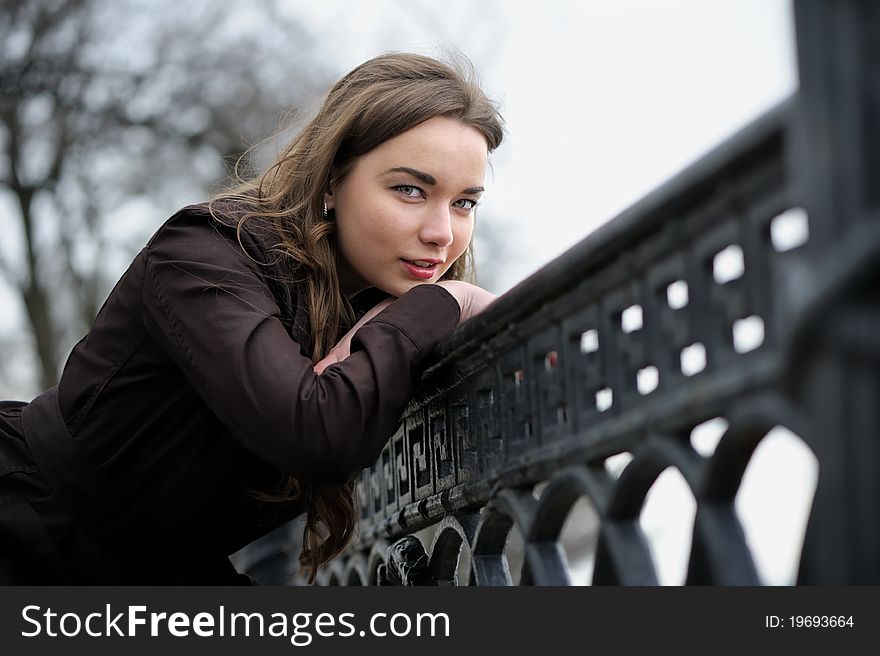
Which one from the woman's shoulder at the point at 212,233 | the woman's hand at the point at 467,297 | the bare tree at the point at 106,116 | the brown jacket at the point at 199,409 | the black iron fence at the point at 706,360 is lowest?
the black iron fence at the point at 706,360

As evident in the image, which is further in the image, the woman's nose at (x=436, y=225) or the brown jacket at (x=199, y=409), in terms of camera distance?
the woman's nose at (x=436, y=225)

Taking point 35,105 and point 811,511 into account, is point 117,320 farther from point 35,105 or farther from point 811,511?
point 35,105

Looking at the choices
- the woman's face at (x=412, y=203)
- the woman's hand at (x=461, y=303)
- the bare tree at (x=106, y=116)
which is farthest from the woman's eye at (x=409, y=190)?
the bare tree at (x=106, y=116)

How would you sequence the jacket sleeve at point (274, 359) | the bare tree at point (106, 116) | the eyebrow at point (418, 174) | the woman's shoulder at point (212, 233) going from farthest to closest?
the bare tree at point (106, 116) < the eyebrow at point (418, 174) < the woman's shoulder at point (212, 233) < the jacket sleeve at point (274, 359)

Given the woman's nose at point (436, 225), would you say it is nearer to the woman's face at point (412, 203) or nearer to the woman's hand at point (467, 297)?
the woman's face at point (412, 203)

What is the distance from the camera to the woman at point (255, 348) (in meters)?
2.13

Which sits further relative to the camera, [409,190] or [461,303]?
[409,190]

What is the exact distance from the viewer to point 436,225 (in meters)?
2.54

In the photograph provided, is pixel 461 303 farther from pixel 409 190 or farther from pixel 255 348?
pixel 255 348

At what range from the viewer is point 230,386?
6.86 ft

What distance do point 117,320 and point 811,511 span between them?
160 centimetres

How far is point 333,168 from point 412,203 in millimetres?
261

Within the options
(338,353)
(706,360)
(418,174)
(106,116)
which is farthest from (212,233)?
(106,116)

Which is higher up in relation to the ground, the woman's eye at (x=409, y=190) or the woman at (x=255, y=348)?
the woman's eye at (x=409, y=190)
